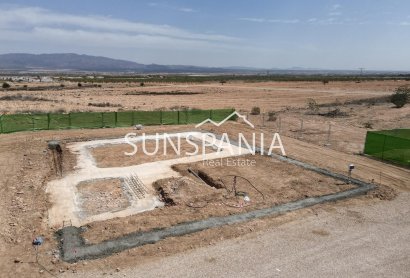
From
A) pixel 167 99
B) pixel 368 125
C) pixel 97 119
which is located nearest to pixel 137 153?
pixel 97 119

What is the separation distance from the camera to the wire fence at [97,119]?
25.0 metres

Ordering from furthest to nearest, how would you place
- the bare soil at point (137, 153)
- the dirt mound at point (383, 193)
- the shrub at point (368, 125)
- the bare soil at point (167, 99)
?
the bare soil at point (167, 99)
the shrub at point (368, 125)
the bare soil at point (137, 153)
the dirt mound at point (383, 193)

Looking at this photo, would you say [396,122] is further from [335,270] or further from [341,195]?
[335,270]

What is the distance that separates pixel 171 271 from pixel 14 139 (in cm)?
1793

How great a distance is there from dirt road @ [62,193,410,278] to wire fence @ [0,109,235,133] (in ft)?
60.2

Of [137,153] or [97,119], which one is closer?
[137,153]

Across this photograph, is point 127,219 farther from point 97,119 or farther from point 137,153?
point 97,119

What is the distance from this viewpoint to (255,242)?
33.3 feet

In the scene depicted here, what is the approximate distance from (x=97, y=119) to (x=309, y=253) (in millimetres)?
20910

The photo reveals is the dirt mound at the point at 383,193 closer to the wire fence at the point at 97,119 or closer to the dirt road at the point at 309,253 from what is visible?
the dirt road at the point at 309,253

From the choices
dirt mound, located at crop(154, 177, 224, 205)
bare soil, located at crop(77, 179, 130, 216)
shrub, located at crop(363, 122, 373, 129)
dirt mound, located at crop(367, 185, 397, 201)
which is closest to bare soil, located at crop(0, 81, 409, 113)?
shrub, located at crop(363, 122, 373, 129)

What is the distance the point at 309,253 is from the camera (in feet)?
31.4

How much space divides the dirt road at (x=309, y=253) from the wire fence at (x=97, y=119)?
1836 cm

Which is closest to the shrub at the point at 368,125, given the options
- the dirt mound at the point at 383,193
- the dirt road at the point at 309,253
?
the dirt mound at the point at 383,193
